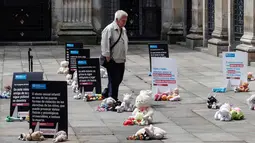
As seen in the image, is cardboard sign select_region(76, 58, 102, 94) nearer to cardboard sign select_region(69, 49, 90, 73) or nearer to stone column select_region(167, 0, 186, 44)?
cardboard sign select_region(69, 49, 90, 73)

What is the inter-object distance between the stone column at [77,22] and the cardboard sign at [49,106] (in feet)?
68.6

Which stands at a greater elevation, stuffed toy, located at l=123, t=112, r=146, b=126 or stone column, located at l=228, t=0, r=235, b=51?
stone column, located at l=228, t=0, r=235, b=51

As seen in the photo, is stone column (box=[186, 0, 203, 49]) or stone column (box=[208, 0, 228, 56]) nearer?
stone column (box=[208, 0, 228, 56])

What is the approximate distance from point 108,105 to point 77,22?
60.0ft

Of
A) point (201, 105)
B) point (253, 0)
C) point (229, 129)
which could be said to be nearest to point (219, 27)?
point (253, 0)

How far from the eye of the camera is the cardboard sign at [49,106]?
1234 cm

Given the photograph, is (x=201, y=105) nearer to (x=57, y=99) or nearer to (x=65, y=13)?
(x=57, y=99)

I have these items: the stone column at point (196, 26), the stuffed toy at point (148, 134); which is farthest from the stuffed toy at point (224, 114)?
the stone column at point (196, 26)

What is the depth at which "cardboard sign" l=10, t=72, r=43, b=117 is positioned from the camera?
1438cm

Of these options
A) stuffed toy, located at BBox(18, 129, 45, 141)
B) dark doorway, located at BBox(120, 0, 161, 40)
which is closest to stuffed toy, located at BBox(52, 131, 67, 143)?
stuffed toy, located at BBox(18, 129, 45, 141)

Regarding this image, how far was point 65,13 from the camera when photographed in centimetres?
3375

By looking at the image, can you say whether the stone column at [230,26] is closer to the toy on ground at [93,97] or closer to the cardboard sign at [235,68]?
the cardboard sign at [235,68]

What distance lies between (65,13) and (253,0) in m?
11.2

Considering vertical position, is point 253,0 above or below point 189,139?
above
